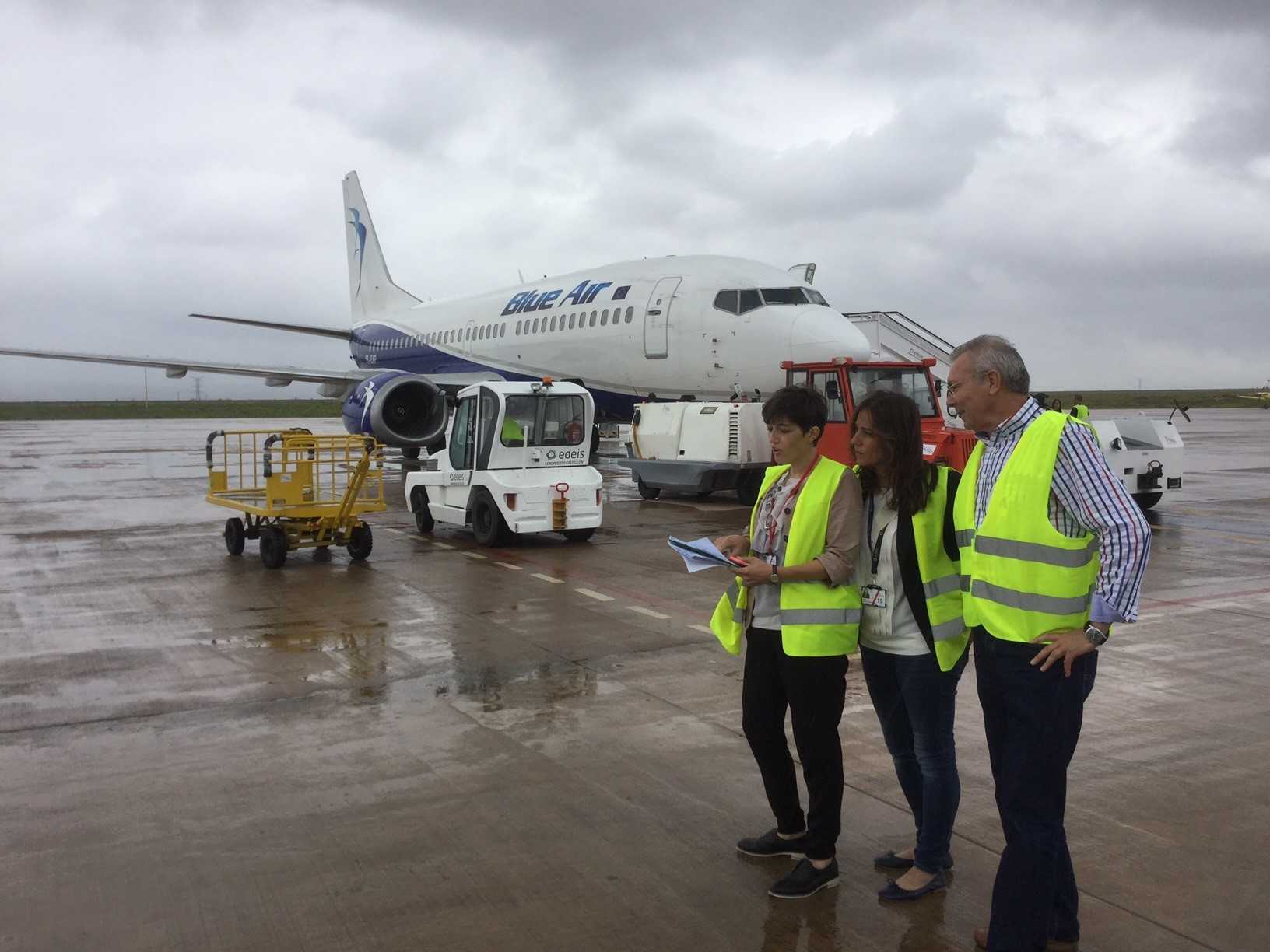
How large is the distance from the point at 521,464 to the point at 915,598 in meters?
8.75

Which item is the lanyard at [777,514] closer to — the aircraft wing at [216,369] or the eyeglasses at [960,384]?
the eyeglasses at [960,384]

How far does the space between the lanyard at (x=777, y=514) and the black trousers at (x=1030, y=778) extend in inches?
33.9

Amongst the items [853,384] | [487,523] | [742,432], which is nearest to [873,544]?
[487,523]

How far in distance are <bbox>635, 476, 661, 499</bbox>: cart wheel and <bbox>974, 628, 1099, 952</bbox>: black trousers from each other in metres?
13.7

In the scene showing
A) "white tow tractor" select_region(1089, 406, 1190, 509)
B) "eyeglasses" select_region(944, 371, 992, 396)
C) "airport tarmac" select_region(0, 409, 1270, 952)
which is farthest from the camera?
"white tow tractor" select_region(1089, 406, 1190, 509)

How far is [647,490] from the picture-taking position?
55.5 ft

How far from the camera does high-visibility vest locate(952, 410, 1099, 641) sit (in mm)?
2990

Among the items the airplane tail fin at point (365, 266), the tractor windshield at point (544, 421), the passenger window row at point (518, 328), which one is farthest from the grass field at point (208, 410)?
the tractor windshield at point (544, 421)

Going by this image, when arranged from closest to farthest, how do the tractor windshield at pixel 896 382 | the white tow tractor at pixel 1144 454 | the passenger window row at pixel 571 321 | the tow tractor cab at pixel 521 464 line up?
the tow tractor cab at pixel 521 464
the white tow tractor at pixel 1144 454
the tractor windshield at pixel 896 382
the passenger window row at pixel 571 321

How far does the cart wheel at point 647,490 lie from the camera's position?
16.8m

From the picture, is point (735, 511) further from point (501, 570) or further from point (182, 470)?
point (182, 470)

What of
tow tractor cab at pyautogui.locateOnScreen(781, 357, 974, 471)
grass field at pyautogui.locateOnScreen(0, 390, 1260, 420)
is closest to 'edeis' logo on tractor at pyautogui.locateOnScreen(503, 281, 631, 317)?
tow tractor cab at pyautogui.locateOnScreen(781, 357, 974, 471)

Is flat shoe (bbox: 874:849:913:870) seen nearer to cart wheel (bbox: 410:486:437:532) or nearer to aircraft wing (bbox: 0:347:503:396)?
cart wheel (bbox: 410:486:437:532)

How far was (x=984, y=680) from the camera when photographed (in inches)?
126
